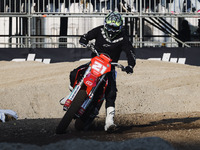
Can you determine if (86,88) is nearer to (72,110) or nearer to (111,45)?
(72,110)

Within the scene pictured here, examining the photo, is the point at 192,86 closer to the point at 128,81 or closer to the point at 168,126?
the point at 128,81

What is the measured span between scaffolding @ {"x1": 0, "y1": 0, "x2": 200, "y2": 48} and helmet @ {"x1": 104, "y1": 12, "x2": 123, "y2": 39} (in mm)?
8792

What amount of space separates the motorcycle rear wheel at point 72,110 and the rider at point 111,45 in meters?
0.47

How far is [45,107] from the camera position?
41.7ft

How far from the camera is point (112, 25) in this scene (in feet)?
23.6

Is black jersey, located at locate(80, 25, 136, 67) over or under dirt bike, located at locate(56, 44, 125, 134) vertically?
over

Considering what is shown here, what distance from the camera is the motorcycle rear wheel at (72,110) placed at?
6.60 m

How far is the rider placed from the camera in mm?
7211

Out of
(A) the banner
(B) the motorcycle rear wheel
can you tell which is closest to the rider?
(B) the motorcycle rear wheel

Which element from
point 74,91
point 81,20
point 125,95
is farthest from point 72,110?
point 81,20

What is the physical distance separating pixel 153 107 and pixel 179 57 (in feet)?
12.0

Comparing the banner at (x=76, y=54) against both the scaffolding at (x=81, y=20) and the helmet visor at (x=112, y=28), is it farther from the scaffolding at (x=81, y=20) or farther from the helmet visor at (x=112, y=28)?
the helmet visor at (x=112, y=28)

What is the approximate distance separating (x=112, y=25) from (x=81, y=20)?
41.6ft

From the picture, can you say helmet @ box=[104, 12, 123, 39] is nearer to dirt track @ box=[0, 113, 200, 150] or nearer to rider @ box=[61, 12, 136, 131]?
rider @ box=[61, 12, 136, 131]
